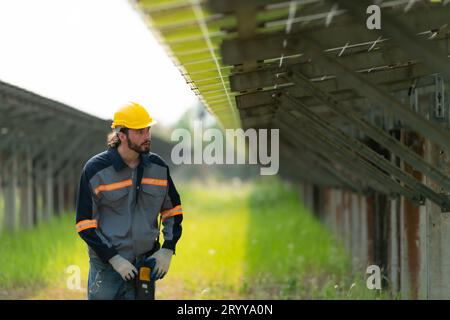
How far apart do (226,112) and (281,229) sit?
5.82 meters

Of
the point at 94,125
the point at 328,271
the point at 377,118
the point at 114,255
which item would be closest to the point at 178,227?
the point at 114,255

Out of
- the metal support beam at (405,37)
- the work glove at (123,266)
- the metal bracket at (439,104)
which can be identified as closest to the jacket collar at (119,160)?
the work glove at (123,266)

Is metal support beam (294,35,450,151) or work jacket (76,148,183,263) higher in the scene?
metal support beam (294,35,450,151)

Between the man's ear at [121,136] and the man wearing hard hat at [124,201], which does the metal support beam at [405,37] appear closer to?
the man wearing hard hat at [124,201]

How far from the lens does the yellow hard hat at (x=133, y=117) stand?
150 inches

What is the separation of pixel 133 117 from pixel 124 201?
45 centimetres

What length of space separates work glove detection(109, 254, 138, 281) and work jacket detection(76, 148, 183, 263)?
4 centimetres

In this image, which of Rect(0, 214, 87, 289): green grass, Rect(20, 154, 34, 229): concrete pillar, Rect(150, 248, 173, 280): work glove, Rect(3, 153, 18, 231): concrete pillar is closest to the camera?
Rect(150, 248, 173, 280): work glove

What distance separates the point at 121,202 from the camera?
383cm

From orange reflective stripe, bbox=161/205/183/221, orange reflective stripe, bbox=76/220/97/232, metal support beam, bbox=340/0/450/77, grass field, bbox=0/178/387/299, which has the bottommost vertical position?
grass field, bbox=0/178/387/299

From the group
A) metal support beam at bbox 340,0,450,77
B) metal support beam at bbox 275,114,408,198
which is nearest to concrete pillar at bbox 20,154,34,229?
metal support beam at bbox 275,114,408,198

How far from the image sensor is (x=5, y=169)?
11945 millimetres

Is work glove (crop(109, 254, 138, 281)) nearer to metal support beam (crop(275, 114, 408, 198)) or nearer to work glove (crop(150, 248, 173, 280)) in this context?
work glove (crop(150, 248, 173, 280))

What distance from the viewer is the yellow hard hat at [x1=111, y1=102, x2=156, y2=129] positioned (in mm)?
3820
